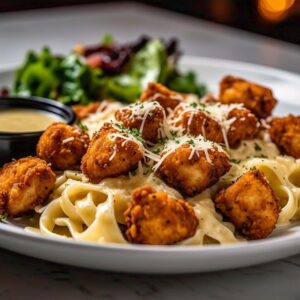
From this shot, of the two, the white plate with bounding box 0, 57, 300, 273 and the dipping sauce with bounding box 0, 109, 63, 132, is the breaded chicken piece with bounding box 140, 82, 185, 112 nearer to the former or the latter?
the dipping sauce with bounding box 0, 109, 63, 132

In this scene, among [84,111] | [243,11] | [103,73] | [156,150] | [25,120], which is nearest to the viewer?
[156,150]

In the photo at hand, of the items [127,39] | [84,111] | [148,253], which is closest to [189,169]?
[148,253]

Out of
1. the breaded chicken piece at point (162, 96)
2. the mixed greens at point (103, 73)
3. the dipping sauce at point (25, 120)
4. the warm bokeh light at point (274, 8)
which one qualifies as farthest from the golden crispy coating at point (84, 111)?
the warm bokeh light at point (274, 8)

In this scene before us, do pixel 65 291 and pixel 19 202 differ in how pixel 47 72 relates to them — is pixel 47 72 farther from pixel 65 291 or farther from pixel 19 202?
pixel 65 291

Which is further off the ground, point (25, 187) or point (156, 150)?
point (156, 150)

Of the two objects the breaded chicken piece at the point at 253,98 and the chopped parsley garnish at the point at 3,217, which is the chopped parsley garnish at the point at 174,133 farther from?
the chopped parsley garnish at the point at 3,217

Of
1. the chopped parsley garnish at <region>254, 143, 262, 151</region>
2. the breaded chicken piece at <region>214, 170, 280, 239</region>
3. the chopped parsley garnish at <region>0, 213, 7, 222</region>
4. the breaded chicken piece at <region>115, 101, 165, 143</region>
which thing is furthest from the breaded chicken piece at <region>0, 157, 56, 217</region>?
the chopped parsley garnish at <region>254, 143, 262, 151</region>

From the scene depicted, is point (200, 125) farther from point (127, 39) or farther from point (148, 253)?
point (127, 39)
